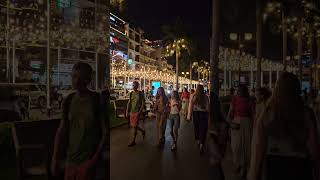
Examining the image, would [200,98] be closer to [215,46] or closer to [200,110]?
[200,110]

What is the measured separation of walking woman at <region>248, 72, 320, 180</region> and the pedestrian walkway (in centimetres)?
504

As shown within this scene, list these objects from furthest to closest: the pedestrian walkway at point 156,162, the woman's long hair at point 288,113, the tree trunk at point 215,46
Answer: the tree trunk at point 215,46
the pedestrian walkway at point 156,162
the woman's long hair at point 288,113

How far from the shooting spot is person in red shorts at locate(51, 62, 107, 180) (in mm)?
4141

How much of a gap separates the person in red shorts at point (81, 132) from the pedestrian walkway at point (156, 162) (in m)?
4.50

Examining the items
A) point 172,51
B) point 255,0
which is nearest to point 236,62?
point 172,51

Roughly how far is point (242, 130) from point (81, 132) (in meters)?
5.71

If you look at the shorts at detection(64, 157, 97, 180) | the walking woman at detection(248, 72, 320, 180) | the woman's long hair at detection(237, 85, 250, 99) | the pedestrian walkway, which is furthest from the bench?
the woman's long hair at detection(237, 85, 250, 99)

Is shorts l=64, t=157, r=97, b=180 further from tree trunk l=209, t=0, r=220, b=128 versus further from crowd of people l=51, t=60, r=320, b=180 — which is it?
tree trunk l=209, t=0, r=220, b=128

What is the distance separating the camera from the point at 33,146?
6.33 metres

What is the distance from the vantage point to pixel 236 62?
4391 centimetres

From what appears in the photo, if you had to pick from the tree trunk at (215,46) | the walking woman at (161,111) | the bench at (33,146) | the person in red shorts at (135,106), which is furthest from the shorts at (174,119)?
the bench at (33,146)

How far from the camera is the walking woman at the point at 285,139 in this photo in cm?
372

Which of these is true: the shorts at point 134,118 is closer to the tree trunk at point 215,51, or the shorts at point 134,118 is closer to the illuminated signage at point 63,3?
the tree trunk at point 215,51

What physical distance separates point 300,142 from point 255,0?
1868 millimetres
